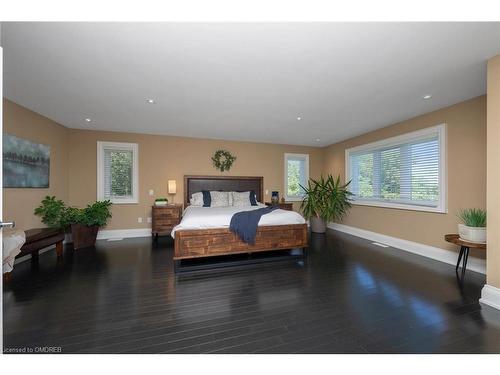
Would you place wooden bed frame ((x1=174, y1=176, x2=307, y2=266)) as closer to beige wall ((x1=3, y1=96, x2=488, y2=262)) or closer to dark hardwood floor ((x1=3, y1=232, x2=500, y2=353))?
dark hardwood floor ((x1=3, y1=232, x2=500, y2=353))

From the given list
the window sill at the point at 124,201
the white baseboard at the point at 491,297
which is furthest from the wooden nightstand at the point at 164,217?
the white baseboard at the point at 491,297

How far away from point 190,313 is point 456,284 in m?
3.14

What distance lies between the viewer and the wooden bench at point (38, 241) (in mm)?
2811

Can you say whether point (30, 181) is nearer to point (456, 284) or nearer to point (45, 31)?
point (45, 31)

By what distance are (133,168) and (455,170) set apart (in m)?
6.20

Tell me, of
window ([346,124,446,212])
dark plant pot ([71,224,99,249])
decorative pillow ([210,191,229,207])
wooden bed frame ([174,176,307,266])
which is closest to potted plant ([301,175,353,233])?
window ([346,124,446,212])

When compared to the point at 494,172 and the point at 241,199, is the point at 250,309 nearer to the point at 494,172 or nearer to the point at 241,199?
the point at 494,172

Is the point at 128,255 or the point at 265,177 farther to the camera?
the point at 265,177

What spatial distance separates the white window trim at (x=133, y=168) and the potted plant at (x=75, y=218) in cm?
62

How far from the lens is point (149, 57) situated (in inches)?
80.1

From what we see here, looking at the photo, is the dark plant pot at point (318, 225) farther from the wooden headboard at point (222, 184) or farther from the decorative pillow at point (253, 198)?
the decorative pillow at point (253, 198)

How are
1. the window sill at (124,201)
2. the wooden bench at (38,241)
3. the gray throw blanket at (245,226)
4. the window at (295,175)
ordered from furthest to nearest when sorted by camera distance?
the window at (295,175) → the window sill at (124,201) → the gray throw blanket at (245,226) → the wooden bench at (38,241)

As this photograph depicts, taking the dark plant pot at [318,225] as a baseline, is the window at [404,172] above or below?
above
